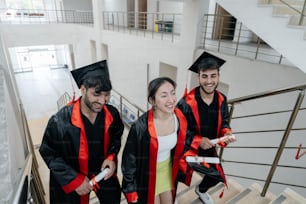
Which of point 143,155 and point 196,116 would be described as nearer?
point 143,155

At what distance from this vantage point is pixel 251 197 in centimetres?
132

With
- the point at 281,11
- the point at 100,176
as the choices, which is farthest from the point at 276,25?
the point at 100,176

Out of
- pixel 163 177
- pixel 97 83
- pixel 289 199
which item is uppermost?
pixel 97 83

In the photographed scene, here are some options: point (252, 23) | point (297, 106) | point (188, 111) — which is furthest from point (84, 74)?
point (252, 23)

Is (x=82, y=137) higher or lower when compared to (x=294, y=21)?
lower

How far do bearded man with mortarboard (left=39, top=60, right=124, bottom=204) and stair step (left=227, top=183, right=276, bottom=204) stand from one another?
84cm

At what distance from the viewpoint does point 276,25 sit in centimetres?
180

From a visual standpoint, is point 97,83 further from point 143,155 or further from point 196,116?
point 196,116

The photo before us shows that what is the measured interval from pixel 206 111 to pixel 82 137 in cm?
69

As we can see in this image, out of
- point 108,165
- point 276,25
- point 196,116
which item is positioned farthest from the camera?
point 276,25

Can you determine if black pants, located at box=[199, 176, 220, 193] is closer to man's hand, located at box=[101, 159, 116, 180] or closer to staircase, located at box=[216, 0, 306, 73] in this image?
man's hand, located at box=[101, 159, 116, 180]

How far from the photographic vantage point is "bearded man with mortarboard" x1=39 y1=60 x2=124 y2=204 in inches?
37.1

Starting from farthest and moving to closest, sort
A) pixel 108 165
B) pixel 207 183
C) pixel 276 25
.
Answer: pixel 276 25 → pixel 207 183 → pixel 108 165

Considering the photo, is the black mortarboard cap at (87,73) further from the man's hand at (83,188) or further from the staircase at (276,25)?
the staircase at (276,25)
